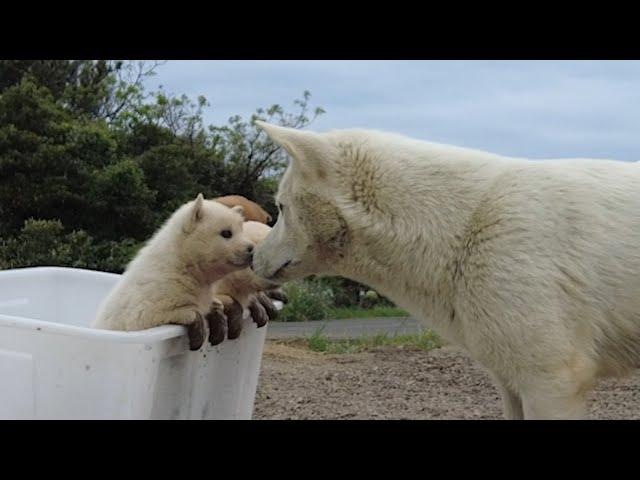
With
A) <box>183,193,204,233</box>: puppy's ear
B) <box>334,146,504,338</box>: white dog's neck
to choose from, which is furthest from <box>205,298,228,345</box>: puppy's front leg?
<box>334,146,504,338</box>: white dog's neck

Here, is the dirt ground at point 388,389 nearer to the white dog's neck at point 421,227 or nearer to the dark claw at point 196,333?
the dark claw at point 196,333

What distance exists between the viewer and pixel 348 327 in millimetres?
10266

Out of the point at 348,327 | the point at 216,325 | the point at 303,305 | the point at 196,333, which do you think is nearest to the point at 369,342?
the point at 348,327

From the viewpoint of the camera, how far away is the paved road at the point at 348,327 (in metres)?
9.46

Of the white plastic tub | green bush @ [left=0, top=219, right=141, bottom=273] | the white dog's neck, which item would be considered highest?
the white dog's neck

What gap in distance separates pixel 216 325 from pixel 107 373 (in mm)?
600

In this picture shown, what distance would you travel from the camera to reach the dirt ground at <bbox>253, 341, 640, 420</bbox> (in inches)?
241

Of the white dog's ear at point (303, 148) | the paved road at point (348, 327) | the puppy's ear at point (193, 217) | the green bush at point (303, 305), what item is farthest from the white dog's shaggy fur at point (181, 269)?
the green bush at point (303, 305)

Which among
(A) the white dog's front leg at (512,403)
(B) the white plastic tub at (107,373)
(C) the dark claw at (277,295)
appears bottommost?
(B) the white plastic tub at (107,373)

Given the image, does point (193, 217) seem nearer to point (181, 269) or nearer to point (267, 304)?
point (181, 269)

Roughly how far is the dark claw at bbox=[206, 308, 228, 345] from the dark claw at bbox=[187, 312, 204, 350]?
20cm

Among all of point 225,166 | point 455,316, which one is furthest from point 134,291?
point 225,166

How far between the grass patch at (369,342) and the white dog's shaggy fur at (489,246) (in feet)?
13.3

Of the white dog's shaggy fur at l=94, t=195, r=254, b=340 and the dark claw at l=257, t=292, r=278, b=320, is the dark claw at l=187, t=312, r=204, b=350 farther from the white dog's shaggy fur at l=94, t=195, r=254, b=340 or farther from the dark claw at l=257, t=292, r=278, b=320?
the dark claw at l=257, t=292, r=278, b=320
